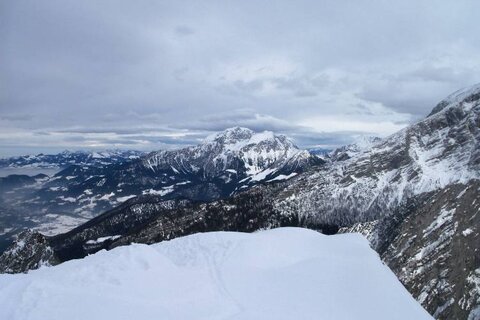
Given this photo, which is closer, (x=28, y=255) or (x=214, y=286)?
(x=214, y=286)

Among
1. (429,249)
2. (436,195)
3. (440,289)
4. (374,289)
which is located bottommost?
(440,289)

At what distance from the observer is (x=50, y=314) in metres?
19.3

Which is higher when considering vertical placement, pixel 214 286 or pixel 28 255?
pixel 214 286

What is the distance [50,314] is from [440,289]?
147 m

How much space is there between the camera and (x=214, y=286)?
25.4 m

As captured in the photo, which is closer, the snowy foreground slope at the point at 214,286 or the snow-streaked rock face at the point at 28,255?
the snowy foreground slope at the point at 214,286

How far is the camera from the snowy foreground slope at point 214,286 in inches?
833

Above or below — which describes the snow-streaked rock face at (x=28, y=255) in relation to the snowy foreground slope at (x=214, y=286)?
below

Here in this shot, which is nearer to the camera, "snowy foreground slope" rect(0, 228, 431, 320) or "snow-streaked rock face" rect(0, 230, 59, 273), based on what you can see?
"snowy foreground slope" rect(0, 228, 431, 320)

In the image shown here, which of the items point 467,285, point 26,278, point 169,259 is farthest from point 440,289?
point 26,278

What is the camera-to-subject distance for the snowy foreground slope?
21156 millimetres

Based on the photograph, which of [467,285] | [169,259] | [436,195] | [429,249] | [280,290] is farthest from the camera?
[436,195]

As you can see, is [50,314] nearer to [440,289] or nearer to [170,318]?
[170,318]

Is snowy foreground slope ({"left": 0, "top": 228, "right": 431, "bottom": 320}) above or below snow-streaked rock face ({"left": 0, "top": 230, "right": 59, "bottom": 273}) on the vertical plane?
above
